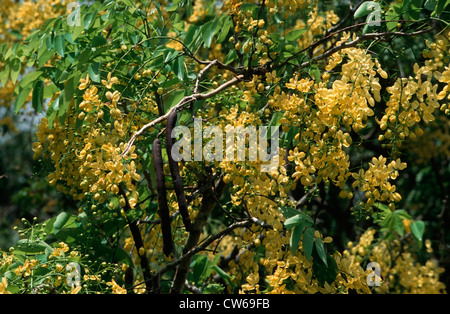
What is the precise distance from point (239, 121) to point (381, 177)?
465 millimetres

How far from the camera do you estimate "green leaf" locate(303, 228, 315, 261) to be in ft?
4.80

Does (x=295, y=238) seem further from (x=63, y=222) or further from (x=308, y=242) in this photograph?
(x=63, y=222)

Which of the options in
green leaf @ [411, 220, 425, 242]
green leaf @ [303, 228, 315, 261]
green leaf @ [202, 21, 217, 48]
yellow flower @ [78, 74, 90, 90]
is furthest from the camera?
green leaf @ [202, 21, 217, 48]

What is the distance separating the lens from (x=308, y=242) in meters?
1.48

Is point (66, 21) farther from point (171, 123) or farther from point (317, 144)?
point (317, 144)

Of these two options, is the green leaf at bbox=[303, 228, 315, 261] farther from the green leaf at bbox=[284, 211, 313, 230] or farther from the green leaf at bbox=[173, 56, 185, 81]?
the green leaf at bbox=[173, 56, 185, 81]

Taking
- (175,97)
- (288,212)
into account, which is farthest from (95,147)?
(288,212)

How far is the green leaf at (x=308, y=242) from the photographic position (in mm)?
1463

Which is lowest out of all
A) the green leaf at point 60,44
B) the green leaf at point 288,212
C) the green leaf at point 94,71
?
the green leaf at point 288,212

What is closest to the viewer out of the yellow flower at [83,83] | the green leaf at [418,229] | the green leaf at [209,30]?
the green leaf at [418,229]

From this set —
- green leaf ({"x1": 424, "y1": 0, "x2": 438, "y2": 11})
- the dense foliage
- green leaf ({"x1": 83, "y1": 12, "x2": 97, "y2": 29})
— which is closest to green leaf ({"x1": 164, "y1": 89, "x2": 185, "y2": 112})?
the dense foliage

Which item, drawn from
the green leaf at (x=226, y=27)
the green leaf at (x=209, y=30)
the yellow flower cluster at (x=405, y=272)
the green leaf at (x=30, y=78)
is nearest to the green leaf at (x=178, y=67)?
the green leaf at (x=209, y=30)

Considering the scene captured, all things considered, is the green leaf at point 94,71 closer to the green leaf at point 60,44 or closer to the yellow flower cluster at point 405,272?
the green leaf at point 60,44

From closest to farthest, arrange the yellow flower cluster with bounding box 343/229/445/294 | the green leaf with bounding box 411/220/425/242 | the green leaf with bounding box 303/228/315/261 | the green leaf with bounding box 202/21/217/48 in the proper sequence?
the green leaf with bounding box 411/220/425/242 < the green leaf with bounding box 303/228/315/261 < the green leaf with bounding box 202/21/217/48 < the yellow flower cluster with bounding box 343/229/445/294
